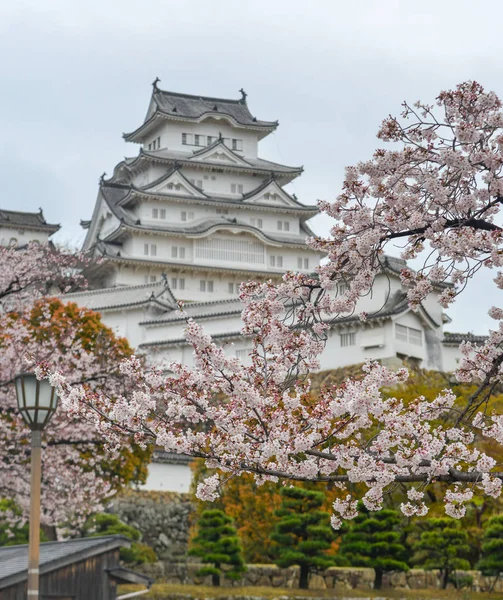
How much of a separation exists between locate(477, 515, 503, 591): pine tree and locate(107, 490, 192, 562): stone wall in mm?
10970

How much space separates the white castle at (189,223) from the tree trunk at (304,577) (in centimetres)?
1266

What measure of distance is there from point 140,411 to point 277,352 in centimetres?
127

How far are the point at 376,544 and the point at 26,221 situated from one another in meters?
37.9

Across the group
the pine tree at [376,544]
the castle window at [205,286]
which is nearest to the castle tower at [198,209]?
the castle window at [205,286]

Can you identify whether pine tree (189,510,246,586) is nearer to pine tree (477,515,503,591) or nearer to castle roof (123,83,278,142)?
pine tree (477,515,503,591)

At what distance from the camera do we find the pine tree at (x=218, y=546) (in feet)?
81.3

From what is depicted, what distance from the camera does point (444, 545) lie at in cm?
2405

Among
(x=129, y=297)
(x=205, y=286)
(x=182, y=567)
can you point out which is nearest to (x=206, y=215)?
(x=205, y=286)

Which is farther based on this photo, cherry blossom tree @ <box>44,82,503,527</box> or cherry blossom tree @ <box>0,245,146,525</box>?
cherry blossom tree @ <box>0,245,146,525</box>

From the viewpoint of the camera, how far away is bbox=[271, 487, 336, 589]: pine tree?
24.1m

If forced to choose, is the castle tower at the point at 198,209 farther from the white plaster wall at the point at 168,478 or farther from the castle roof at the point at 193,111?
the white plaster wall at the point at 168,478

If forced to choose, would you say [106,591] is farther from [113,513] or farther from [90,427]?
[113,513]

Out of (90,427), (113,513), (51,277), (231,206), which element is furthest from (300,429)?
(231,206)

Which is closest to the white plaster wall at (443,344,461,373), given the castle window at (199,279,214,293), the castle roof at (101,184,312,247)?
the castle window at (199,279,214,293)
